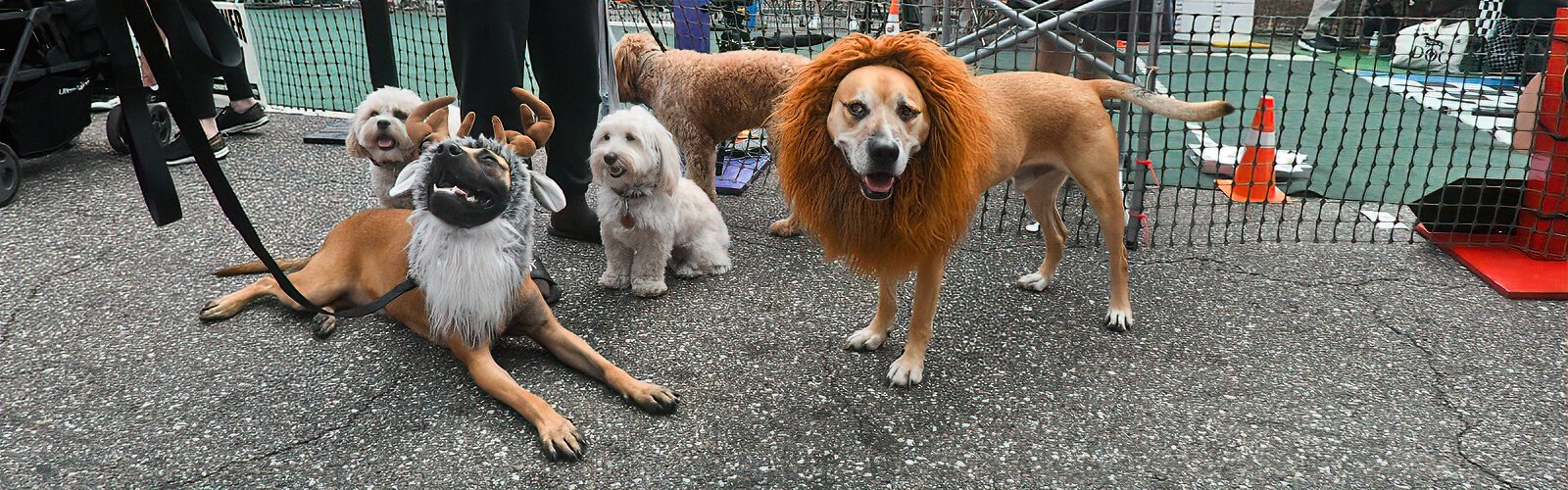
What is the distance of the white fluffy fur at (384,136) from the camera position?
10.5ft

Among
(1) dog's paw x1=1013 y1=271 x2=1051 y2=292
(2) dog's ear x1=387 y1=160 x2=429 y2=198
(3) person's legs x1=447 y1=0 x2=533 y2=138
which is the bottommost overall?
(1) dog's paw x1=1013 y1=271 x2=1051 y2=292

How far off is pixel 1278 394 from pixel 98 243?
15.0 feet

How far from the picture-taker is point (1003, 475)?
2.23 metres

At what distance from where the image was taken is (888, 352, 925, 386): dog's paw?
106 inches

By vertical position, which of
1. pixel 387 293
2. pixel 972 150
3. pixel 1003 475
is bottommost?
pixel 1003 475

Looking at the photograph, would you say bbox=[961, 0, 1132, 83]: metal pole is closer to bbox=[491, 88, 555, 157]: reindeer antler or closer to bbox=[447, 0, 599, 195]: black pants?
bbox=[447, 0, 599, 195]: black pants

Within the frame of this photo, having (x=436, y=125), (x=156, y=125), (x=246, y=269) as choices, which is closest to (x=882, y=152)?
(x=436, y=125)

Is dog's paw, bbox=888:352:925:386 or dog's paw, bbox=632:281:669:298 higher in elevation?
dog's paw, bbox=632:281:669:298

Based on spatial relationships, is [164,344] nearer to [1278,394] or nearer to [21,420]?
[21,420]

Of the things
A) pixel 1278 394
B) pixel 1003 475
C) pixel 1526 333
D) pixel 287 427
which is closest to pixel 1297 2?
pixel 1526 333

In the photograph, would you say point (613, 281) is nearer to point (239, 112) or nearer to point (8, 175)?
point (8, 175)

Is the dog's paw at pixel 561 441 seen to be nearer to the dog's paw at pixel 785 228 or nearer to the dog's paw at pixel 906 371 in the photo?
the dog's paw at pixel 906 371

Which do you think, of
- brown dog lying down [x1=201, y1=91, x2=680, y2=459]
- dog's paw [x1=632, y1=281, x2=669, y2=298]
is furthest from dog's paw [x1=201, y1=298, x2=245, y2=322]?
dog's paw [x1=632, y1=281, x2=669, y2=298]

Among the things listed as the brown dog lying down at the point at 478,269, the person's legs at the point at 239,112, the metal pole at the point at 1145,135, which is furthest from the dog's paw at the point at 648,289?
the person's legs at the point at 239,112
